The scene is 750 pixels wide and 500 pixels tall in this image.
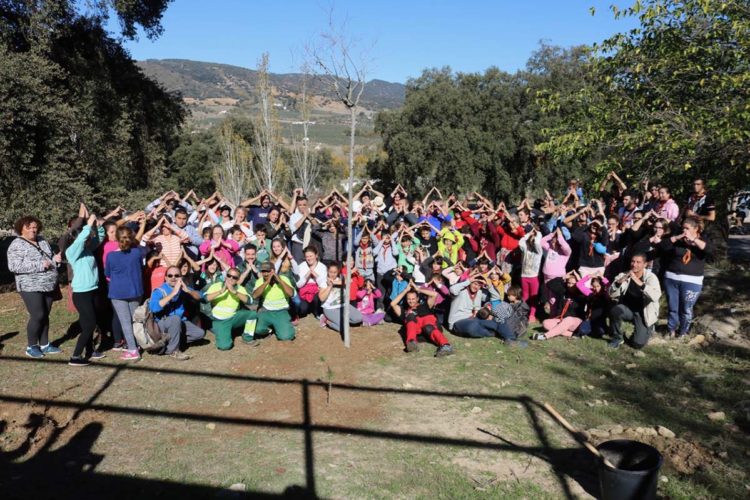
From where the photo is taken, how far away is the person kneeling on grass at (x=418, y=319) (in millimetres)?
8172

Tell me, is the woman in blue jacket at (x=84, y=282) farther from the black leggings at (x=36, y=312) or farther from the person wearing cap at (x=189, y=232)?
the person wearing cap at (x=189, y=232)

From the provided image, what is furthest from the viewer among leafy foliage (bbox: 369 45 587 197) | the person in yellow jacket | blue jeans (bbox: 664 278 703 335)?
leafy foliage (bbox: 369 45 587 197)

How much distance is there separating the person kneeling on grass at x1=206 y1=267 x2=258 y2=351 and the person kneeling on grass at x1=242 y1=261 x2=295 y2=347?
5.8 inches

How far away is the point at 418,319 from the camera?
28.1ft

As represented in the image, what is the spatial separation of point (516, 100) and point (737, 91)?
23.3 meters

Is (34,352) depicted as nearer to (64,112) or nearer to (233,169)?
(64,112)

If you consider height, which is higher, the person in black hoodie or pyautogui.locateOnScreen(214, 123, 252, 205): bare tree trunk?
pyautogui.locateOnScreen(214, 123, 252, 205): bare tree trunk

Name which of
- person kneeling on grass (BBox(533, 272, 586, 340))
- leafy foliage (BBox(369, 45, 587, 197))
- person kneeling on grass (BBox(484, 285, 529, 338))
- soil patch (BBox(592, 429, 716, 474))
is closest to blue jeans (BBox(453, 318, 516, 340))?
person kneeling on grass (BBox(484, 285, 529, 338))

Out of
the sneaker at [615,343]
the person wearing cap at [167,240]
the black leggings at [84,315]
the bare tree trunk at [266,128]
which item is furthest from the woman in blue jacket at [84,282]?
the bare tree trunk at [266,128]

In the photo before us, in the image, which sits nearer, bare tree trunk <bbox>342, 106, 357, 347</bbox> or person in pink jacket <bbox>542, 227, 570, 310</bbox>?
bare tree trunk <bbox>342, 106, 357, 347</bbox>

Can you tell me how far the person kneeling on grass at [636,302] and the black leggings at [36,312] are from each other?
8363mm

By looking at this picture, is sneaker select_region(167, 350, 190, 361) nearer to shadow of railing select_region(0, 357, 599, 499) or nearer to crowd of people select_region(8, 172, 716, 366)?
crowd of people select_region(8, 172, 716, 366)

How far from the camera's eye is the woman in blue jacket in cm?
730

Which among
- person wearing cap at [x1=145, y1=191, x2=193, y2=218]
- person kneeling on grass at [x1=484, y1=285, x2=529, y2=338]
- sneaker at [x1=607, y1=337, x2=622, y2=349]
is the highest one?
person wearing cap at [x1=145, y1=191, x2=193, y2=218]
